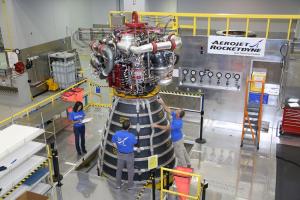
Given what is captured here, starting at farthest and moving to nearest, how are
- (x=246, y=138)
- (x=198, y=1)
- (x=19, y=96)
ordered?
(x=198, y=1) < (x=19, y=96) < (x=246, y=138)

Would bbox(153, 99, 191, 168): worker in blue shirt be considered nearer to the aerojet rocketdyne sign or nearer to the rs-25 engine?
the rs-25 engine

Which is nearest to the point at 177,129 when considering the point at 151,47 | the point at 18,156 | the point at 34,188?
the point at 151,47

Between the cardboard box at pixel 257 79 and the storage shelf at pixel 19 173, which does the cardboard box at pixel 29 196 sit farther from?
the cardboard box at pixel 257 79

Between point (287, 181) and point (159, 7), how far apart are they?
11819mm

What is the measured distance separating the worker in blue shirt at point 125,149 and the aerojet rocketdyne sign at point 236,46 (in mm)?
4874

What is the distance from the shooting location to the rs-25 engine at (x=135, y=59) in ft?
23.9

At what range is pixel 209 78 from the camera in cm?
1115

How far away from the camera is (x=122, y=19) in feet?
36.2

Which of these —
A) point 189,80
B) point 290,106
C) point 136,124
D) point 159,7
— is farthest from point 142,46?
point 159,7

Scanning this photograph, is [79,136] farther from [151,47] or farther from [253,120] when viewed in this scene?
[253,120]

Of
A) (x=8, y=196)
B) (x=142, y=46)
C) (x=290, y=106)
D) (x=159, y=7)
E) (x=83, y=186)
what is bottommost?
(x=83, y=186)

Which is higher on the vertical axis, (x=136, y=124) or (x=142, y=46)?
(x=142, y=46)

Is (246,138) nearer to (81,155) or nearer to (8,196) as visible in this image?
(81,155)

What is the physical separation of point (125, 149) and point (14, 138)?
2.44 metres
